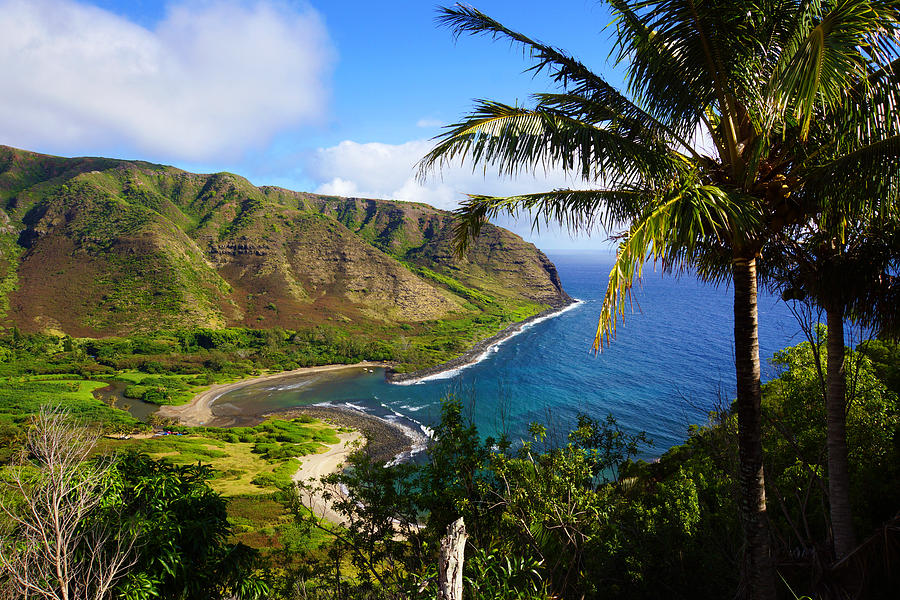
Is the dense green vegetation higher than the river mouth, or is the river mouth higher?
the dense green vegetation

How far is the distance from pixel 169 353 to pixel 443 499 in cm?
7873

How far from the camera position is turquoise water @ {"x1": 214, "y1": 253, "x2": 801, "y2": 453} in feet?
130

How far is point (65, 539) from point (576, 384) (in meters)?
50.0

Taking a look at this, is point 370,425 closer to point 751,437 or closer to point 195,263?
point 751,437

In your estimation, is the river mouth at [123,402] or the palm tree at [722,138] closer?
the palm tree at [722,138]

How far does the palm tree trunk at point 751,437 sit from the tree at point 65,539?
299 inches

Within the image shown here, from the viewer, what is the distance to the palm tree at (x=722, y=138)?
3.26 m

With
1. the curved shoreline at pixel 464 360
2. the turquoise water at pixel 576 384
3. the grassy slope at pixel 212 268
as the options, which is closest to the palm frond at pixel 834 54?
the turquoise water at pixel 576 384

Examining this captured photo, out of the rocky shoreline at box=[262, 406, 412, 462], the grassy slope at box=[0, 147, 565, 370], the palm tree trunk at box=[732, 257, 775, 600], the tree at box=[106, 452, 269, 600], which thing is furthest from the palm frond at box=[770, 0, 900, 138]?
the grassy slope at box=[0, 147, 565, 370]

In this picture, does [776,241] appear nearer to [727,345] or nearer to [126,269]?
[727,345]

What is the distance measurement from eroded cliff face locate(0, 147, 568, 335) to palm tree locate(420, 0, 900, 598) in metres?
90.5

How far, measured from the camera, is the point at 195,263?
95062 millimetres

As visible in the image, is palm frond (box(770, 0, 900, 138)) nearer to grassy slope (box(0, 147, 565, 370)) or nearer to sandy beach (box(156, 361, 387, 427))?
sandy beach (box(156, 361, 387, 427))

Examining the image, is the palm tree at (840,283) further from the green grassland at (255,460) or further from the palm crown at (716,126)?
the green grassland at (255,460)
